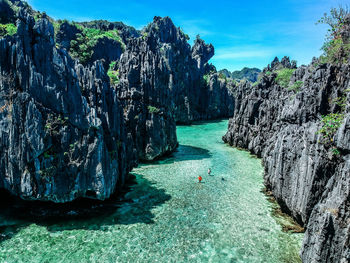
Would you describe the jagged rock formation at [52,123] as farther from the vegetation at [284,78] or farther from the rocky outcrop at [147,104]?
the vegetation at [284,78]

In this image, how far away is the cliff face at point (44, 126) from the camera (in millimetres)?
17609

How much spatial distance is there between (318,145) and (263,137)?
2674 cm

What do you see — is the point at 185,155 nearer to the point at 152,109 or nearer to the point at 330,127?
the point at 152,109

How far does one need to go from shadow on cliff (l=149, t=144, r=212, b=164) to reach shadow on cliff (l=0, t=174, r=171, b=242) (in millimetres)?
15318

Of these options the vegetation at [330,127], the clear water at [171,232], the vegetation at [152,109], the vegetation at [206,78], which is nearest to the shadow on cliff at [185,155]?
the vegetation at [152,109]

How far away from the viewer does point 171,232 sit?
17.9 meters

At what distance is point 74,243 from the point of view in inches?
633

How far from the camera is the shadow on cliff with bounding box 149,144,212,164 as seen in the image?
39062mm

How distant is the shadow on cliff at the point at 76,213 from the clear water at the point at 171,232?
0.12 metres

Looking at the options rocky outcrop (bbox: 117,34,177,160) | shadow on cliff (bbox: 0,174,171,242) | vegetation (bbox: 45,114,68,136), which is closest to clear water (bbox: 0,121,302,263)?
shadow on cliff (bbox: 0,174,171,242)

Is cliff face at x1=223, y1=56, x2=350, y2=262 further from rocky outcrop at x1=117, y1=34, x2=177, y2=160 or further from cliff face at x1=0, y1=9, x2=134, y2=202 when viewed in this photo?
rocky outcrop at x1=117, y1=34, x2=177, y2=160

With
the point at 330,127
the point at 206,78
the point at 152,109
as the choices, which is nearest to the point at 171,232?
the point at 330,127

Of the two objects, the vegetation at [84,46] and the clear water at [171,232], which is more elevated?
the vegetation at [84,46]

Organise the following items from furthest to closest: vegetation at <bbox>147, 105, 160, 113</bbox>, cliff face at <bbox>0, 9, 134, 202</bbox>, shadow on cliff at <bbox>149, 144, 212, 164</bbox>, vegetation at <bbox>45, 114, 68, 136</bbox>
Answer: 1. vegetation at <bbox>147, 105, 160, 113</bbox>
2. shadow on cliff at <bbox>149, 144, 212, 164</bbox>
3. vegetation at <bbox>45, 114, 68, 136</bbox>
4. cliff face at <bbox>0, 9, 134, 202</bbox>
